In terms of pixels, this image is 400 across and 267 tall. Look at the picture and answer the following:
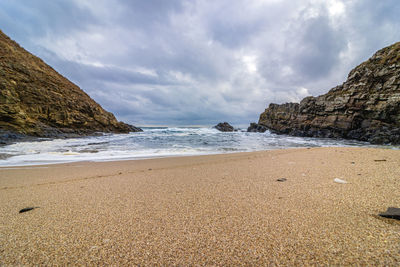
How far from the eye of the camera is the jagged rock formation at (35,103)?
39.1 feet

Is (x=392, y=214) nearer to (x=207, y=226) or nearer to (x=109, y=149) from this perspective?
(x=207, y=226)

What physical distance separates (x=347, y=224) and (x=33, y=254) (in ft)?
6.45

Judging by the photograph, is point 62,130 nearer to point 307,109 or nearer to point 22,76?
point 22,76

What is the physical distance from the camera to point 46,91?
15977mm

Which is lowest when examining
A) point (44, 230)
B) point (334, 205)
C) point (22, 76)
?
→ point (44, 230)

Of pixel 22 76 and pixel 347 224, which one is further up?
pixel 22 76

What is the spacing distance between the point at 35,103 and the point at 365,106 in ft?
105

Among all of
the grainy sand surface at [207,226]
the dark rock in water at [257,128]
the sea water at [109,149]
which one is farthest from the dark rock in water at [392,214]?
the dark rock in water at [257,128]

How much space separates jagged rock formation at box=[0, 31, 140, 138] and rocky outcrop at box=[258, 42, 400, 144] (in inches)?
1091

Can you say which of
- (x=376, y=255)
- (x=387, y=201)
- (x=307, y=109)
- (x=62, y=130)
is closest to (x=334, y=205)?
(x=387, y=201)

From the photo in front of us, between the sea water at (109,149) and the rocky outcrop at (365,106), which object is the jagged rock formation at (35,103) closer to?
the sea water at (109,149)

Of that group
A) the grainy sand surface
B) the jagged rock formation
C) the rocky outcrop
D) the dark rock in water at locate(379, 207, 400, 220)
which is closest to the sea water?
the jagged rock formation

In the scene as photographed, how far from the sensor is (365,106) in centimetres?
1717

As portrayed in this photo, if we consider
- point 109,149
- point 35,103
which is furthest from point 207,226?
point 35,103
